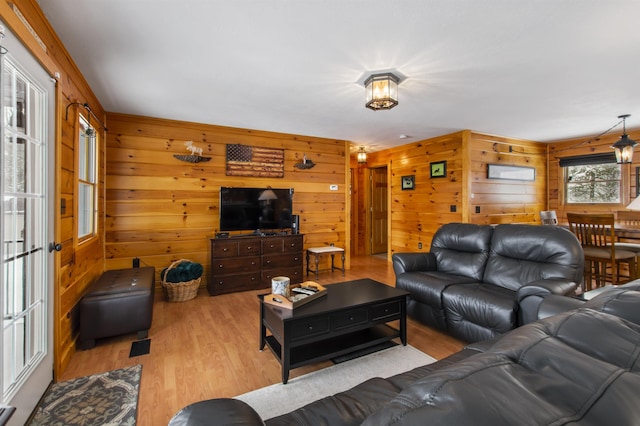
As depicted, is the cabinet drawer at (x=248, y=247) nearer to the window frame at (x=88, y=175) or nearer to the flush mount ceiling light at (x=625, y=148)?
the window frame at (x=88, y=175)

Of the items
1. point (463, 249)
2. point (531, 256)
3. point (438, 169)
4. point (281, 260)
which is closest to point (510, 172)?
point (438, 169)

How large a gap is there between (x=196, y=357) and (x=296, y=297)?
3.16 feet

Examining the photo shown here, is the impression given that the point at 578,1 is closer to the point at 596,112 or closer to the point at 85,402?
the point at 596,112

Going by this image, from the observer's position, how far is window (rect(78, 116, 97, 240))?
9.81 feet

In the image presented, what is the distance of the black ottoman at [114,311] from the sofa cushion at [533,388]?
2801 mm

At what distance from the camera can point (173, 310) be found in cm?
341

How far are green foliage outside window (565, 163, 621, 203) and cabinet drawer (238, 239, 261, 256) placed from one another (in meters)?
6.07

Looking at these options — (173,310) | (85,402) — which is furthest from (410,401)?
(173,310)

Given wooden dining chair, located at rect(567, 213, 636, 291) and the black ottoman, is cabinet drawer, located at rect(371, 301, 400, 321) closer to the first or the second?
the black ottoman

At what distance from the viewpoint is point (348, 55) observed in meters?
2.40

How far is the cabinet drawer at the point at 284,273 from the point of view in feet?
14.0

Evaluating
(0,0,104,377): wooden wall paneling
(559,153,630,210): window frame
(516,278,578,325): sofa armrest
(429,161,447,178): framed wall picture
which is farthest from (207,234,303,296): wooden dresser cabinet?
(559,153,630,210): window frame

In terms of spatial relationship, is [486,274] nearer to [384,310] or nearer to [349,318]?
[384,310]

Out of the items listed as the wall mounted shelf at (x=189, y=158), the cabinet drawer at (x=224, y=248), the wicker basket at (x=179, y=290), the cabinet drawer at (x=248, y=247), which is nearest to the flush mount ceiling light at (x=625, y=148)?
the cabinet drawer at (x=248, y=247)
